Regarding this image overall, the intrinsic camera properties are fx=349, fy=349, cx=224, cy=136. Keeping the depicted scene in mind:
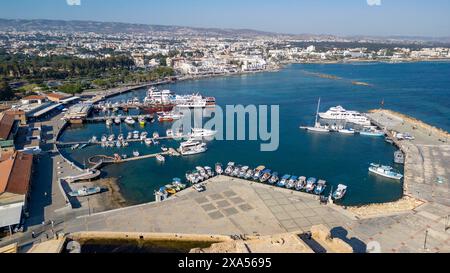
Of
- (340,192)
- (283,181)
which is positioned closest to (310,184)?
(283,181)

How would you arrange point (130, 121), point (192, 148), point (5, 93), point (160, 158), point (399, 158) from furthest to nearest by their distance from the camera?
point (5, 93)
point (130, 121)
point (192, 148)
point (160, 158)
point (399, 158)

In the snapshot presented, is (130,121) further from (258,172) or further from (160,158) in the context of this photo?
(258,172)

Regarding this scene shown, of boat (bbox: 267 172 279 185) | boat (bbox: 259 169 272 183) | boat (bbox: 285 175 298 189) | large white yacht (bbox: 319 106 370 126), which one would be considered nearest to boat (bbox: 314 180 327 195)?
boat (bbox: 285 175 298 189)

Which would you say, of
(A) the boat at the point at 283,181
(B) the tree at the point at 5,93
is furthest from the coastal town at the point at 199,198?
(B) the tree at the point at 5,93

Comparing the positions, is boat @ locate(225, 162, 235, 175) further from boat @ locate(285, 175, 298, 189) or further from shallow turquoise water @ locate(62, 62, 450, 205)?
boat @ locate(285, 175, 298, 189)

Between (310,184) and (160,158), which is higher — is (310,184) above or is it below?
below

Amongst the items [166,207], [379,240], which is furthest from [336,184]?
[166,207]
